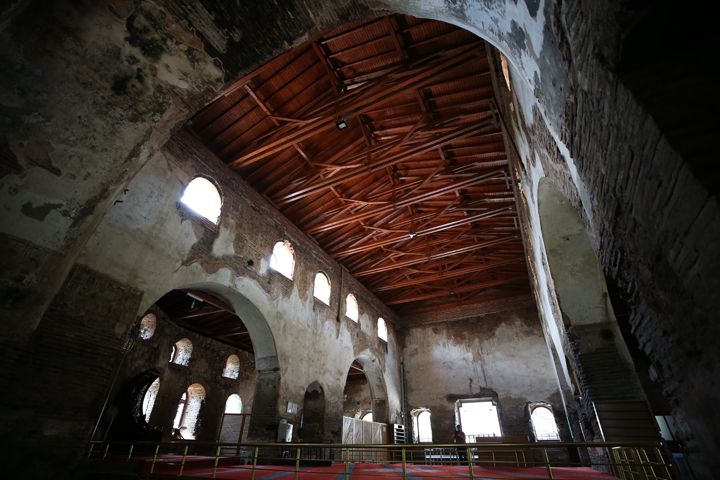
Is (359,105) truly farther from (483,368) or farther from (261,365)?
(483,368)

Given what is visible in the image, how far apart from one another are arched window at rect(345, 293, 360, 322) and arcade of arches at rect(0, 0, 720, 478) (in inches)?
8.1

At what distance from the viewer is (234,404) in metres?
17.0

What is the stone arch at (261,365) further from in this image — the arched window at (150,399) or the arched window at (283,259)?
the arched window at (150,399)

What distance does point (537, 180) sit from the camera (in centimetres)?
505

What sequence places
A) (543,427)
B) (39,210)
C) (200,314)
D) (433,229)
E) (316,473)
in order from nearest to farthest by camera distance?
(39,210) < (316,473) < (433,229) < (200,314) < (543,427)

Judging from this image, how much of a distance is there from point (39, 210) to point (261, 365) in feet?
23.2

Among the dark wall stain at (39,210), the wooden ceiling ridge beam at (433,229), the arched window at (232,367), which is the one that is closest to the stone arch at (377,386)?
the wooden ceiling ridge beam at (433,229)

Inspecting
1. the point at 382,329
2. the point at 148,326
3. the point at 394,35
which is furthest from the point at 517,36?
the point at 382,329

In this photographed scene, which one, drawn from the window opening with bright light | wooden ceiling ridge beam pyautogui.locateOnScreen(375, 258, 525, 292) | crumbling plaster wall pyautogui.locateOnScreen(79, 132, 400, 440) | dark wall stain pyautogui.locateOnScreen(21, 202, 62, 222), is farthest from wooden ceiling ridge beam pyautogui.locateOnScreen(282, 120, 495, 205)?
the window opening with bright light

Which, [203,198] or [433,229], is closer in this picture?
[203,198]

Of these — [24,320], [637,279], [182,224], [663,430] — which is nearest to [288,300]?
[182,224]

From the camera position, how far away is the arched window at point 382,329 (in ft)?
55.7

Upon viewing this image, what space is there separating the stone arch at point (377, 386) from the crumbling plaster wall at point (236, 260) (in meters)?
0.58

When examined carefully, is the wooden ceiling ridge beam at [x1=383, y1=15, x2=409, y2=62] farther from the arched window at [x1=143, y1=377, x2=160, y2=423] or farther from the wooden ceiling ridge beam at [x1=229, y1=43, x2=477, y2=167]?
the arched window at [x1=143, y1=377, x2=160, y2=423]
